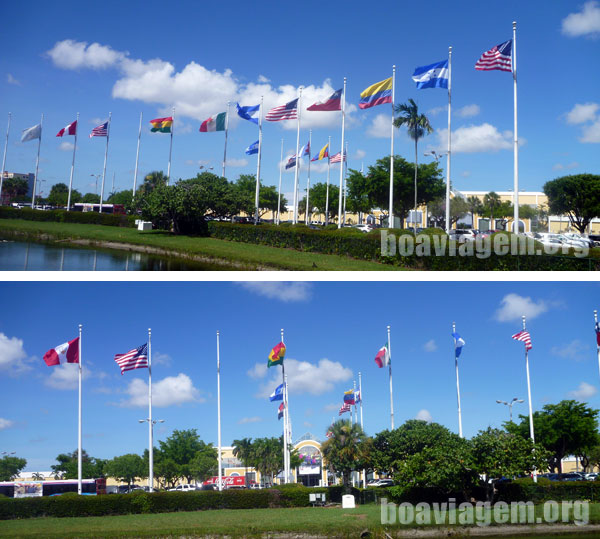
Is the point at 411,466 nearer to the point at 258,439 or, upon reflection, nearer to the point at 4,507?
the point at 4,507

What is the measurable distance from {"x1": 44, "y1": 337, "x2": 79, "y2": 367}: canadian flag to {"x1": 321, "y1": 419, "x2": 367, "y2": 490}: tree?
15.7 meters

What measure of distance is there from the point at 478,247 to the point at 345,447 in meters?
16.2

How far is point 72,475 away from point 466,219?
61.6 meters

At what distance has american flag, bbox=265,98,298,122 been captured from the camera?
119 feet

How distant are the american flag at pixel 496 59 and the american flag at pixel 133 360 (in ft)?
63.8

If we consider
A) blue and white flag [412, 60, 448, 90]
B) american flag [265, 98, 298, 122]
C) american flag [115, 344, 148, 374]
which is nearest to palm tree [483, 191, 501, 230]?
american flag [265, 98, 298, 122]

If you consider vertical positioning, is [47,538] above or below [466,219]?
below

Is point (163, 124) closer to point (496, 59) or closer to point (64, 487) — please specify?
Result: point (64, 487)

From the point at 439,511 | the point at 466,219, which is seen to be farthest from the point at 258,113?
the point at 466,219

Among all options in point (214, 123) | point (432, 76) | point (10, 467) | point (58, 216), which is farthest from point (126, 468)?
point (432, 76)

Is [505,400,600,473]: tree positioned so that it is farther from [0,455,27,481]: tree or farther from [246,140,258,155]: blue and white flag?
[0,455,27,481]: tree

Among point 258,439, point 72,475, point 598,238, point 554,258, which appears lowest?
point 72,475

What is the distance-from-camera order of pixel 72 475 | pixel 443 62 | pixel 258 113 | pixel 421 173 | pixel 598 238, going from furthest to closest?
pixel 72 475 → pixel 421 173 → pixel 598 238 → pixel 258 113 → pixel 443 62

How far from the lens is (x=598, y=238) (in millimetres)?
48719
